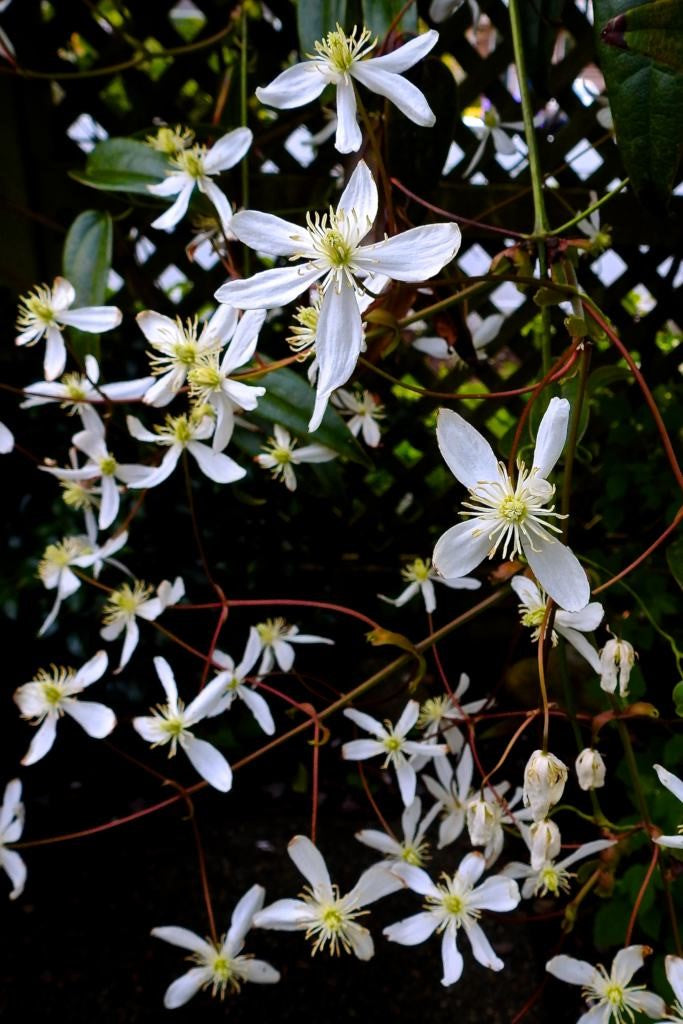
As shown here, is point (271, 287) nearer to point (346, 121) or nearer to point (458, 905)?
point (346, 121)

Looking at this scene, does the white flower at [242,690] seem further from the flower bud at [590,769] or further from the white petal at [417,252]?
the white petal at [417,252]

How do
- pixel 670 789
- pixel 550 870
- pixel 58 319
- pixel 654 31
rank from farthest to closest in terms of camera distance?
pixel 58 319 < pixel 550 870 < pixel 670 789 < pixel 654 31

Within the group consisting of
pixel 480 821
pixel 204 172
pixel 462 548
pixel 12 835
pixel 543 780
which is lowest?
pixel 12 835

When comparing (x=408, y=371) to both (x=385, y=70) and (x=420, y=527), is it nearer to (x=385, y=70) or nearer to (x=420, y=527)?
(x=420, y=527)

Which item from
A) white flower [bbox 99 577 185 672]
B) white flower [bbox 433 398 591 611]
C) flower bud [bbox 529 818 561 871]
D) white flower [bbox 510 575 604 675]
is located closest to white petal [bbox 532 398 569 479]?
white flower [bbox 433 398 591 611]

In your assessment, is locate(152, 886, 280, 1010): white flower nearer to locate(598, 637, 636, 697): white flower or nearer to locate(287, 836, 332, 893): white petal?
locate(287, 836, 332, 893): white petal

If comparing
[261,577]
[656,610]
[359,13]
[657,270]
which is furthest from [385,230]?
[657,270]

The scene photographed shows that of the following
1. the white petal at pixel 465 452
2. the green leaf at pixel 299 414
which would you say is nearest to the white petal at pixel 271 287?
the white petal at pixel 465 452

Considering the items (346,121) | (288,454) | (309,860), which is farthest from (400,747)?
(346,121)
